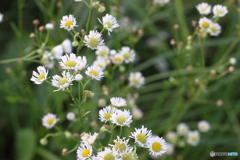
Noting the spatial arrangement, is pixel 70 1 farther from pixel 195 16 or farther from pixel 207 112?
pixel 207 112

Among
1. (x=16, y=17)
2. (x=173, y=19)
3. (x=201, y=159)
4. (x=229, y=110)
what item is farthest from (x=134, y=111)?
(x=16, y=17)

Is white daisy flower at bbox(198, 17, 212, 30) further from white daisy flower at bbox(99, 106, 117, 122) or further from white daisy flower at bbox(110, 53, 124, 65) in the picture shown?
white daisy flower at bbox(99, 106, 117, 122)

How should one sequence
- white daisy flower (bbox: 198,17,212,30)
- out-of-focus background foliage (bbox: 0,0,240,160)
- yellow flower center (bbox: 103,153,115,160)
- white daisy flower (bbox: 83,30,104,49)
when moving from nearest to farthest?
1. yellow flower center (bbox: 103,153,115,160)
2. white daisy flower (bbox: 83,30,104,49)
3. white daisy flower (bbox: 198,17,212,30)
4. out-of-focus background foliage (bbox: 0,0,240,160)

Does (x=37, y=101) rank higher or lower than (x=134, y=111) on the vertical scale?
higher

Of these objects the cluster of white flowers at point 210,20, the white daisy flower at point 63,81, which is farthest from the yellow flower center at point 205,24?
the white daisy flower at point 63,81

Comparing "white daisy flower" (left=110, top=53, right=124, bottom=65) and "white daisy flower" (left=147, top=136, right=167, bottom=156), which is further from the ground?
"white daisy flower" (left=110, top=53, right=124, bottom=65)

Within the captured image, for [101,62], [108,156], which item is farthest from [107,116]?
[101,62]

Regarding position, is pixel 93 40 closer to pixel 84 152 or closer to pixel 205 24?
pixel 84 152

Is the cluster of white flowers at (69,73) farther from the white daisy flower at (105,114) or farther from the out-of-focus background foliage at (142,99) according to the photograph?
the out-of-focus background foliage at (142,99)

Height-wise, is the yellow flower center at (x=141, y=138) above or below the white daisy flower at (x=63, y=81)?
below

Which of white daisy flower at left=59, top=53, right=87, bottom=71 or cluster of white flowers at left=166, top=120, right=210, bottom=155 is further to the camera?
cluster of white flowers at left=166, top=120, right=210, bottom=155

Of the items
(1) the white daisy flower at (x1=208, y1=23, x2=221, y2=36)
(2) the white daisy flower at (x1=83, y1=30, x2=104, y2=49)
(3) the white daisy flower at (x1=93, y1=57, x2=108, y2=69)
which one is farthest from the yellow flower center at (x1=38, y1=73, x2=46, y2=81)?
(1) the white daisy flower at (x1=208, y1=23, x2=221, y2=36)
